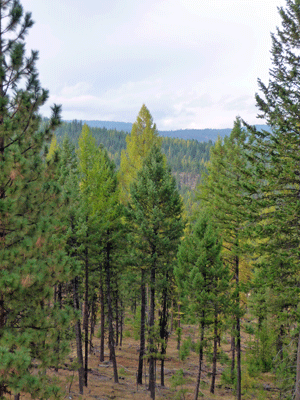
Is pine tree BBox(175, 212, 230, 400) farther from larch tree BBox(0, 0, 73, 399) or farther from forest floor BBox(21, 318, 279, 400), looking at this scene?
larch tree BBox(0, 0, 73, 399)

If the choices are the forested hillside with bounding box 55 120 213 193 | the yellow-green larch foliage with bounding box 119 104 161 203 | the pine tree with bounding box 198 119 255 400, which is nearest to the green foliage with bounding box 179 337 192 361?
the pine tree with bounding box 198 119 255 400

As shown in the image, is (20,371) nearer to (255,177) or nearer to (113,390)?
(255,177)

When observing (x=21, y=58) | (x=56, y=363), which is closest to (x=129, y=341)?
(x=56, y=363)

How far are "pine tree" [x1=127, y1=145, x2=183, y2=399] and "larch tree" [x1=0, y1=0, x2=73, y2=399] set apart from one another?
8.31 metres

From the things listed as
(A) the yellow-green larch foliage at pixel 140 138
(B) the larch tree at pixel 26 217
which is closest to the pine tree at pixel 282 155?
(B) the larch tree at pixel 26 217

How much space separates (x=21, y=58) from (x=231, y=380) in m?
21.5

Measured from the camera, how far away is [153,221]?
15.2 meters

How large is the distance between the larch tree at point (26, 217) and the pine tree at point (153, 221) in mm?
8310

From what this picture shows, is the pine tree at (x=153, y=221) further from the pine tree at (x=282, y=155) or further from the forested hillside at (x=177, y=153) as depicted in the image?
the forested hillside at (x=177, y=153)

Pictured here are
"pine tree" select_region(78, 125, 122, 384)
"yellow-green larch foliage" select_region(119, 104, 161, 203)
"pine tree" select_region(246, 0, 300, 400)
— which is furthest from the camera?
"yellow-green larch foliage" select_region(119, 104, 161, 203)

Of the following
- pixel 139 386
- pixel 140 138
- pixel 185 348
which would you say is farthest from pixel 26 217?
pixel 140 138

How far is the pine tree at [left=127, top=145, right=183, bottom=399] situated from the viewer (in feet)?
50.5

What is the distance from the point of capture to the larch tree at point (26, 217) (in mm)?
6211

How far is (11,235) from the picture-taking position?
661 cm
